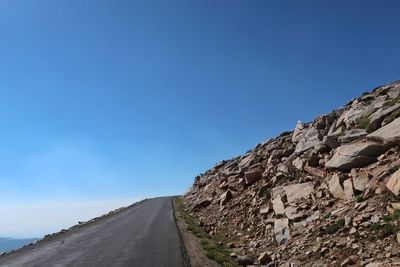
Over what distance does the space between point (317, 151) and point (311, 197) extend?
4.84 m

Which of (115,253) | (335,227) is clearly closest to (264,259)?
(335,227)

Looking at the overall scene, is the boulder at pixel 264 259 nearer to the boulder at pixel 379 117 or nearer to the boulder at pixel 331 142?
the boulder at pixel 331 142

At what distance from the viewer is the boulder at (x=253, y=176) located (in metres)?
31.6

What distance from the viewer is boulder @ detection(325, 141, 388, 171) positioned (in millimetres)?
18703

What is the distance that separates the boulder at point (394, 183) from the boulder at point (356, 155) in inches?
134

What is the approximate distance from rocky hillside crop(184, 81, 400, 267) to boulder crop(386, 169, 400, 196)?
1.5 inches

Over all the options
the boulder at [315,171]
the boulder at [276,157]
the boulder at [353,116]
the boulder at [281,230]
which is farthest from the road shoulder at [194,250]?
the boulder at [353,116]

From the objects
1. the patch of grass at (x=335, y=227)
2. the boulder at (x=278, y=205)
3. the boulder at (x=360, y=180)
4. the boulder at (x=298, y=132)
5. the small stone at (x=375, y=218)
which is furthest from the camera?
the boulder at (x=298, y=132)

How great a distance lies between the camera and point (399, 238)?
1215cm

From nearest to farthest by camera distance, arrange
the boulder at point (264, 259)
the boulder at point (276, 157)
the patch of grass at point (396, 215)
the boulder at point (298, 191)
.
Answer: the patch of grass at point (396, 215) < the boulder at point (264, 259) < the boulder at point (298, 191) < the boulder at point (276, 157)

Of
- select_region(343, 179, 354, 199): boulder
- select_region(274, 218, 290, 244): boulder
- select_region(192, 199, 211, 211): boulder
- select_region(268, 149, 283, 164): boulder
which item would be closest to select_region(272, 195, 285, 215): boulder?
select_region(274, 218, 290, 244): boulder

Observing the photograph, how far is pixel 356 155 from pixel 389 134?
1.69m

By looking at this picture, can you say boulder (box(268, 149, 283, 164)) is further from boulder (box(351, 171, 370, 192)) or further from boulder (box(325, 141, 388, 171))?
boulder (box(351, 171, 370, 192))

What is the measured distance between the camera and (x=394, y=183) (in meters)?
14.9
